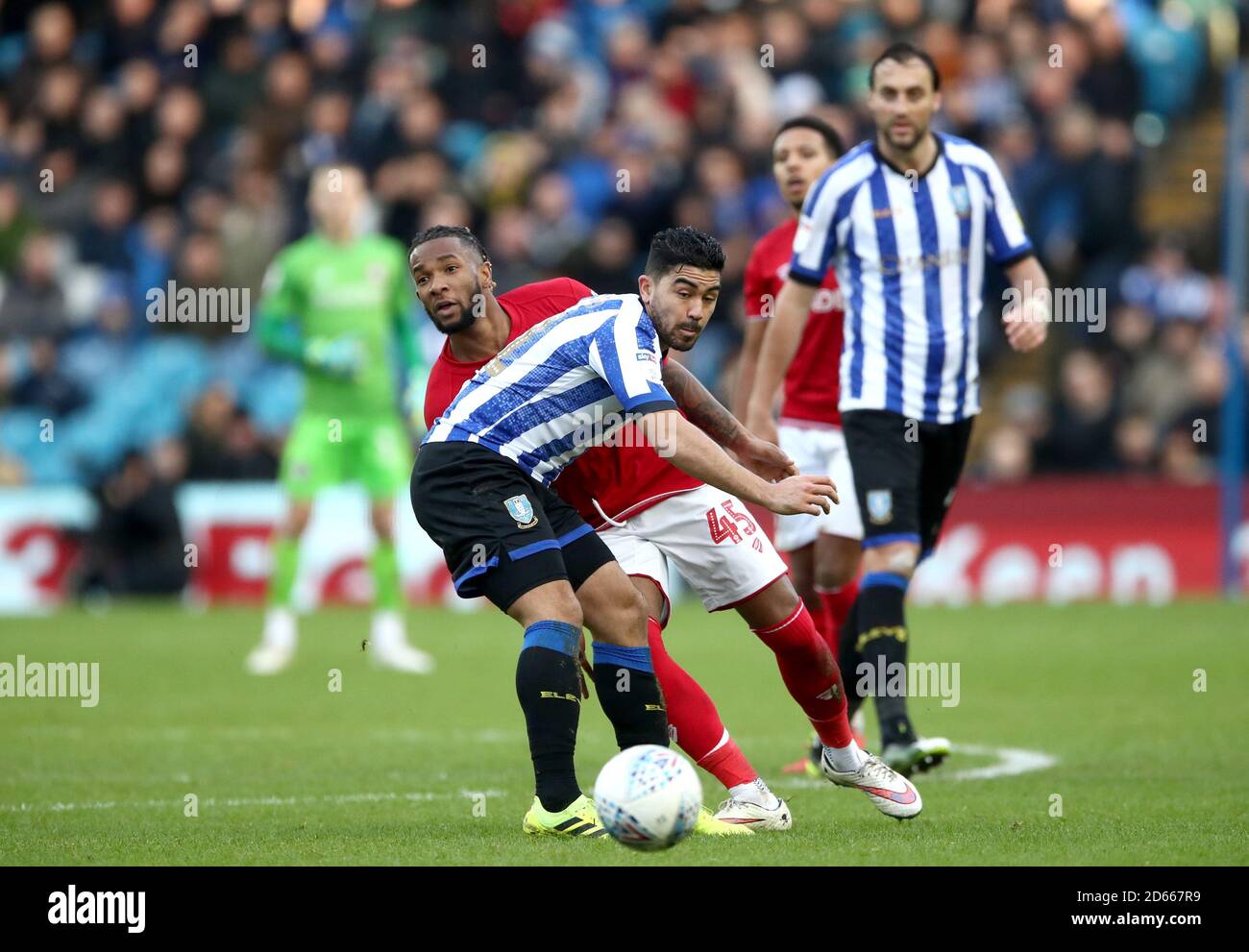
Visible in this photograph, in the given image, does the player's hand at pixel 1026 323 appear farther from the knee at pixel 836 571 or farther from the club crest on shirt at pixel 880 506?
the knee at pixel 836 571

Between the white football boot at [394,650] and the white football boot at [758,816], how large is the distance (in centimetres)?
594

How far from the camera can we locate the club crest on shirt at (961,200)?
778 centimetres

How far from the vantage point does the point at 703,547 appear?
6.65 metres

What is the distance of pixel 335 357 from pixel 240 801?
213 inches

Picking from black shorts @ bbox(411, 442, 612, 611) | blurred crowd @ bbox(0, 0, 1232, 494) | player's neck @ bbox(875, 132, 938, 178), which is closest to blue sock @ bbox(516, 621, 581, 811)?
black shorts @ bbox(411, 442, 612, 611)

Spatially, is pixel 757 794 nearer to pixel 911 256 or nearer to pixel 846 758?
pixel 846 758

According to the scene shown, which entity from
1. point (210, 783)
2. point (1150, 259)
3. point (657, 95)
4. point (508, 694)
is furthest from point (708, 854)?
point (657, 95)

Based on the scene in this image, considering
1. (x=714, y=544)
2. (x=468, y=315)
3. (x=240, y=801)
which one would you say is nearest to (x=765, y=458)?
(x=714, y=544)

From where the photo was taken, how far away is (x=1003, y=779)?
7.48m

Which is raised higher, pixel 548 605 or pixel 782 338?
pixel 782 338

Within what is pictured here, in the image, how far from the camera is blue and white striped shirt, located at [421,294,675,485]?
601 cm

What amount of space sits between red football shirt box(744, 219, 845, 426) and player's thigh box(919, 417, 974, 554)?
2.63 ft

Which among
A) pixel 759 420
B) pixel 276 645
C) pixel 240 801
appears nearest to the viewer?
pixel 240 801

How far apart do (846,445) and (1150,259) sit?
10.5 m
